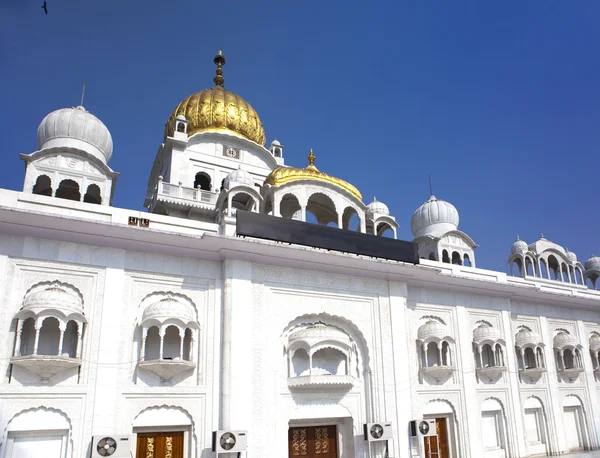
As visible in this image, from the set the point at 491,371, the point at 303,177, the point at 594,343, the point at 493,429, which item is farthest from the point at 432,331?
the point at 594,343

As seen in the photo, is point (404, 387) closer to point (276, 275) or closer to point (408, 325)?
point (408, 325)

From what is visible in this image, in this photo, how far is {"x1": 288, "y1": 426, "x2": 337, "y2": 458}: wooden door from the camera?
12297mm

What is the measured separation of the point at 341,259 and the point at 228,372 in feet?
13.0

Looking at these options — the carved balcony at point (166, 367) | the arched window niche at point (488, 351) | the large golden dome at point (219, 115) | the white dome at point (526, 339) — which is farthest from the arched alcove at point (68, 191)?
the white dome at point (526, 339)

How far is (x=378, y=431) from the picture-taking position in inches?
491

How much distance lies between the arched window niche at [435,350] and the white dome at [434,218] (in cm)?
616

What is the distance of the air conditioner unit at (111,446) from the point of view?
32.3ft

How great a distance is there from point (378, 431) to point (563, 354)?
360 inches

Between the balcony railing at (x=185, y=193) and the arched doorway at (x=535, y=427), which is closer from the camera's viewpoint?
the arched doorway at (x=535, y=427)

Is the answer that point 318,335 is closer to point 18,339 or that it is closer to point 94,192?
point 18,339

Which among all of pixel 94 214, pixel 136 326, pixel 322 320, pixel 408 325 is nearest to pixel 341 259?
pixel 322 320

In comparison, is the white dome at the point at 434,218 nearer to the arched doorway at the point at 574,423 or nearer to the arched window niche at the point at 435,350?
the arched window niche at the point at 435,350

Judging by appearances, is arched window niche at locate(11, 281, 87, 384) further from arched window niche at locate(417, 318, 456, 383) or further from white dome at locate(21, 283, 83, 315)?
arched window niche at locate(417, 318, 456, 383)

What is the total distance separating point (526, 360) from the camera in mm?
17328
